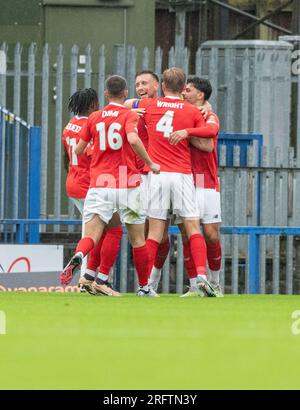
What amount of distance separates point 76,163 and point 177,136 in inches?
67.8

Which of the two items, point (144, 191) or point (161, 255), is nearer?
point (144, 191)

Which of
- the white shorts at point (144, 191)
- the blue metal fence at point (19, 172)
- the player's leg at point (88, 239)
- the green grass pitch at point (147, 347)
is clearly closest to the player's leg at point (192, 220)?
the white shorts at point (144, 191)

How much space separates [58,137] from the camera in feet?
56.4

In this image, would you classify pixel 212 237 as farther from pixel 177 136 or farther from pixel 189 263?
pixel 177 136

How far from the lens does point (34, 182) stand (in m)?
16.7

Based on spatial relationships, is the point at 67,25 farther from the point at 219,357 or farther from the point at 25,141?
the point at 219,357

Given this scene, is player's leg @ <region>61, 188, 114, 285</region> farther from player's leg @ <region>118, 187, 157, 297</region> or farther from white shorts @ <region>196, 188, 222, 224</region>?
white shorts @ <region>196, 188, 222, 224</region>

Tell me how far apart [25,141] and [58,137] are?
1.20 feet

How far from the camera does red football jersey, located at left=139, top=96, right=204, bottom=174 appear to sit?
12844mm

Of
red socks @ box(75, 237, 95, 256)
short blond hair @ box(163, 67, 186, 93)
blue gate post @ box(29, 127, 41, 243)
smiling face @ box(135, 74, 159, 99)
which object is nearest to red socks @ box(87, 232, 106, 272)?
red socks @ box(75, 237, 95, 256)
